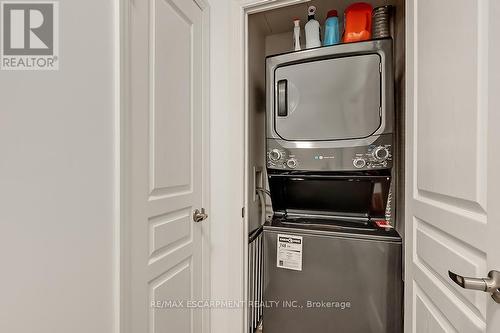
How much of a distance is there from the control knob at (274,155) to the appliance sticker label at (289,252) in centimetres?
47

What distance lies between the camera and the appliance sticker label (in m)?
1.42

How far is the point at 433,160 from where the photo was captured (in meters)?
0.82

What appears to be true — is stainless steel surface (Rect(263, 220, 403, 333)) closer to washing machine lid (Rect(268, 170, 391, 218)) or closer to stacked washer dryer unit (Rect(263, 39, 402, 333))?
stacked washer dryer unit (Rect(263, 39, 402, 333))

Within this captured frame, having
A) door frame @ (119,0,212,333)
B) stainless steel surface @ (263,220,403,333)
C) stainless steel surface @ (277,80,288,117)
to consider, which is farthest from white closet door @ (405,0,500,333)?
door frame @ (119,0,212,333)

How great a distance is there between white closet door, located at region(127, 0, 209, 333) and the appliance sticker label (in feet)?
1.48

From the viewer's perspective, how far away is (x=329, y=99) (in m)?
1.41

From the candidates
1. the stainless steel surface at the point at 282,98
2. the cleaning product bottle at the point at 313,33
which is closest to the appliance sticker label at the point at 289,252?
the stainless steel surface at the point at 282,98

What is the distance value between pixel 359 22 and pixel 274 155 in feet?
3.14

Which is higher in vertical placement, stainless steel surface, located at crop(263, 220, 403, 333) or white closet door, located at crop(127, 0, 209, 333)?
white closet door, located at crop(127, 0, 209, 333)

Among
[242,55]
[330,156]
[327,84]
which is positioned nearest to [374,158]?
[330,156]

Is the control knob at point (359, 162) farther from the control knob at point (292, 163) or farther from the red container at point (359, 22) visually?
the red container at point (359, 22)

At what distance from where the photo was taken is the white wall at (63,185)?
23.0 inches

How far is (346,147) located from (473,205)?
0.77 m

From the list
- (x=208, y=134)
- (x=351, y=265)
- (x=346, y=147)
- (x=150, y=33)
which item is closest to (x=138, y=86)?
(x=150, y=33)
